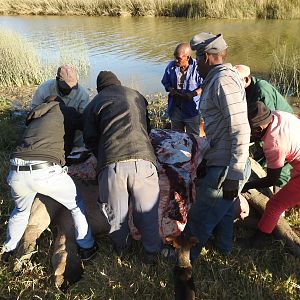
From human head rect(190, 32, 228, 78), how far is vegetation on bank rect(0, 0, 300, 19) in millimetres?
16172

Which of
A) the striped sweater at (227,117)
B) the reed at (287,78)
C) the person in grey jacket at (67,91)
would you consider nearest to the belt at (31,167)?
the person in grey jacket at (67,91)

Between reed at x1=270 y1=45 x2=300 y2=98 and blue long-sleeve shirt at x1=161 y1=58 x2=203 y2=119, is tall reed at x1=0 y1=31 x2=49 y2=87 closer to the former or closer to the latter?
reed at x1=270 y1=45 x2=300 y2=98

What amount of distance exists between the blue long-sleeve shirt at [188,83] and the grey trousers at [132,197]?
2205mm

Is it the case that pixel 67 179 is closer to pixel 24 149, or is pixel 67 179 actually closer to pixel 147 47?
pixel 24 149

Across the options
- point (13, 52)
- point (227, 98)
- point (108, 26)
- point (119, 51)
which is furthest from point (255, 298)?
point (108, 26)

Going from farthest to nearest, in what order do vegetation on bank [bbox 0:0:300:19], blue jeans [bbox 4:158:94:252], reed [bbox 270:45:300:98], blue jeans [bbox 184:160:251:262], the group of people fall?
1. vegetation on bank [bbox 0:0:300:19]
2. reed [bbox 270:45:300:98]
3. blue jeans [bbox 4:158:94:252]
4. blue jeans [bbox 184:160:251:262]
5. the group of people

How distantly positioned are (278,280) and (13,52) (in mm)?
9367

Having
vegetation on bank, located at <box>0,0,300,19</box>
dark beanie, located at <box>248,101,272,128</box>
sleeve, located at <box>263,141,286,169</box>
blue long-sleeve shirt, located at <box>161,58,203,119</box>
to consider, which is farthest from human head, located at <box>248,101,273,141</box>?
vegetation on bank, located at <box>0,0,300,19</box>

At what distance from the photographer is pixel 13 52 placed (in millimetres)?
10273

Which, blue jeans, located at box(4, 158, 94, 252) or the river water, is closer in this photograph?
blue jeans, located at box(4, 158, 94, 252)

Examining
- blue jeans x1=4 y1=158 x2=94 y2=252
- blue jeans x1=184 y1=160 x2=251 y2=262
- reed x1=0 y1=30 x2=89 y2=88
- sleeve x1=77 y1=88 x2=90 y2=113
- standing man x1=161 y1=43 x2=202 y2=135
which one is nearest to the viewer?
blue jeans x1=184 y1=160 x2=251 y2=262

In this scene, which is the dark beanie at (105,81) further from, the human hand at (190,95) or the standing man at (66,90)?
the human hand at (190,95)

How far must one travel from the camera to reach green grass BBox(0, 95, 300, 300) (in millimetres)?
2900

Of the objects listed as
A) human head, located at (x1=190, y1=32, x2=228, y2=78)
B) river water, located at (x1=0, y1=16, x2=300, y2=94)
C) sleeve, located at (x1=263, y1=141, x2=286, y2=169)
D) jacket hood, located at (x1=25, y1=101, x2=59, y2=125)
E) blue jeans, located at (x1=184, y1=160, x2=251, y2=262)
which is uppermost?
human head, located at (x1=190, y1=32, x2=228, y2=78)
